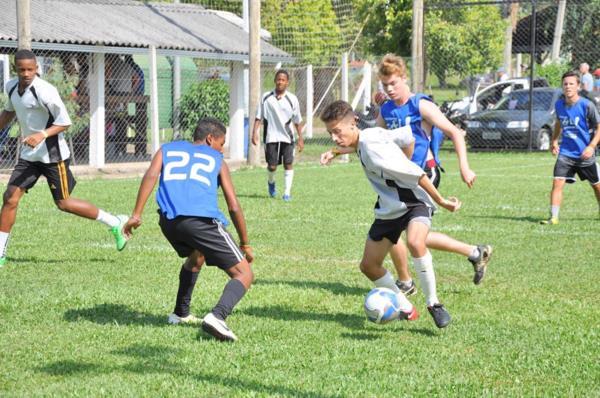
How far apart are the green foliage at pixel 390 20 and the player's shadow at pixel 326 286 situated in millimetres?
25405

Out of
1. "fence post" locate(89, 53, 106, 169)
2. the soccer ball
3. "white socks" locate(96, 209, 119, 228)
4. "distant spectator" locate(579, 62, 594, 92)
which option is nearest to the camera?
the soccer ball

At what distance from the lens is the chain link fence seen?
1016 inches

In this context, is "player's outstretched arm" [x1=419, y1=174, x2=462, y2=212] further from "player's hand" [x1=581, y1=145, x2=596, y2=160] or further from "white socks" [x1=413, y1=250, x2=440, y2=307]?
"player's hand" [x1=581, y1=145, x2=596, y2=160]

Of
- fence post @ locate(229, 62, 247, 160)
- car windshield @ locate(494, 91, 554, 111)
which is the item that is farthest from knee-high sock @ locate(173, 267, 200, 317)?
car windshield @ locate(494, 91, 554, 111)

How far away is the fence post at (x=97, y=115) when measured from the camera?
2073cm

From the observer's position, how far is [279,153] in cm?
1570

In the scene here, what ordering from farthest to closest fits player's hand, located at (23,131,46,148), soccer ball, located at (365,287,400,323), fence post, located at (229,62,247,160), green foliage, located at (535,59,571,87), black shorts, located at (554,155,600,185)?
green foliage, located at (535,59,571,87), fence post, located at (229,62,247,160), black shorts, located at (554,155,600,185), player's hand, located at (23,131,46,148), soccer ball, located at (365,287,400,323)

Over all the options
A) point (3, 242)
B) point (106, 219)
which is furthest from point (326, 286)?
point (3, 242)

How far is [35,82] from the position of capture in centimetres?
927

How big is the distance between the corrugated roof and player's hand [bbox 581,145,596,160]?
11267 millimetres

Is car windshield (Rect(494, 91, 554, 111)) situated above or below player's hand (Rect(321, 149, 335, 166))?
below

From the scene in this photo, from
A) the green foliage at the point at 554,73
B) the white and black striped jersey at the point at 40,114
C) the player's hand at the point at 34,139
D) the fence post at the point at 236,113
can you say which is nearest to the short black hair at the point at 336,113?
the player's hand at the point at 34,139

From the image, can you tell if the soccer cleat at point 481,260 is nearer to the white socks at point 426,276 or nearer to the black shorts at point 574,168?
the white socks at point 426,276

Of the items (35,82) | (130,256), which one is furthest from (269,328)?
(35,82)
